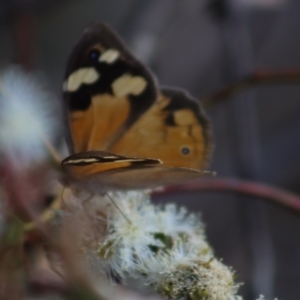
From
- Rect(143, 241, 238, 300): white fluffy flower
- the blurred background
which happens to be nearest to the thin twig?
Rect(143, 241, 238, 300): white fluffy flower

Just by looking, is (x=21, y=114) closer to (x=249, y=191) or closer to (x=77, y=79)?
(x=77, y=79)

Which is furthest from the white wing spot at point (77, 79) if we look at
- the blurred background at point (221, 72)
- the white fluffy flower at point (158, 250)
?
the blurred background at point (221, 72)

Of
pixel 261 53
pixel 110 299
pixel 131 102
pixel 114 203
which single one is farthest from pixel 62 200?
pixel 261 53

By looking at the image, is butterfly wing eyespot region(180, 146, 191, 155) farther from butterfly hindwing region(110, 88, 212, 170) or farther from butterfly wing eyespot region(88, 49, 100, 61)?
butterfly wing eyespot region(88, 49, 100, 61)

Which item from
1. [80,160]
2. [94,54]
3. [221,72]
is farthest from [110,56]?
[221,72]

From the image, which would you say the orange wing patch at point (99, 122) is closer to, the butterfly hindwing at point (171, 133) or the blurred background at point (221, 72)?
the butterfly hindwing at point (171, 133)

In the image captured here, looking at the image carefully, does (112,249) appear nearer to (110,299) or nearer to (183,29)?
Answer: (110,299)

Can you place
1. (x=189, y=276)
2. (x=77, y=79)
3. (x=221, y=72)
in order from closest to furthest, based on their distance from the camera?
(x=189, y=276) → (x=77, y=79) → (x=221, y=72)

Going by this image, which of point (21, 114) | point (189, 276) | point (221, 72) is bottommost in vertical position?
point (189, 276)
